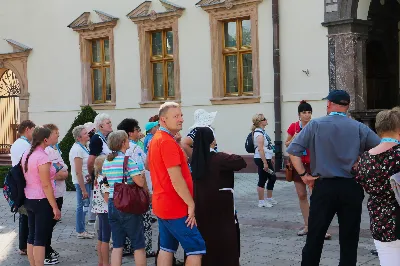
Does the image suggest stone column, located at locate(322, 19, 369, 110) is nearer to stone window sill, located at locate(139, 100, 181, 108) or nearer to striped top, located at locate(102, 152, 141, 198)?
stone window sill, located at locate(139, 100, 181, 108)

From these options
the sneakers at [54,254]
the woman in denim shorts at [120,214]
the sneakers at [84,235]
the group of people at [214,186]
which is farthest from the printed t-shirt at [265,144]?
the woman in denim shorts at [120,214]

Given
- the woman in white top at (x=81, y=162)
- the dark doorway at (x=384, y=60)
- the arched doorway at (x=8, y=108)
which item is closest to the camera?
the woman in white top at (x=81, y=162)

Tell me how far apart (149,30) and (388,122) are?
1419 cm

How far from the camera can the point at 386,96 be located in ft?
55.5

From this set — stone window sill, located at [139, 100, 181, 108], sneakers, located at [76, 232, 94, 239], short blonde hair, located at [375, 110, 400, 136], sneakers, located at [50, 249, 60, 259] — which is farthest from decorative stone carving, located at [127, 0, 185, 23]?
short blonde hair, located at [375, 110, 400, 136]

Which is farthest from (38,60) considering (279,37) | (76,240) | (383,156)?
(383,156)

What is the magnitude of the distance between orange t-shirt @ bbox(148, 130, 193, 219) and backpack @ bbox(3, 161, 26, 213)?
6.37ft

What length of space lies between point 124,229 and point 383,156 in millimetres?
2678

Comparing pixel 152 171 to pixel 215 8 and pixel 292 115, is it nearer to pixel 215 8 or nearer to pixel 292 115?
pixel 292 115

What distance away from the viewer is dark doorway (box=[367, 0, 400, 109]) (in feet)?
52.9

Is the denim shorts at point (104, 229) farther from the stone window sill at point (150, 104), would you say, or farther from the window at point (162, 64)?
the window at point (162, 64)

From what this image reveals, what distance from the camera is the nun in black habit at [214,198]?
541cm

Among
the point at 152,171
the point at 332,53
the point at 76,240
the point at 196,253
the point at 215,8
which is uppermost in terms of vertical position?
the point at 215,8

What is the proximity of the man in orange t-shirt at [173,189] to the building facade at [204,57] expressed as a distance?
8849 mm
